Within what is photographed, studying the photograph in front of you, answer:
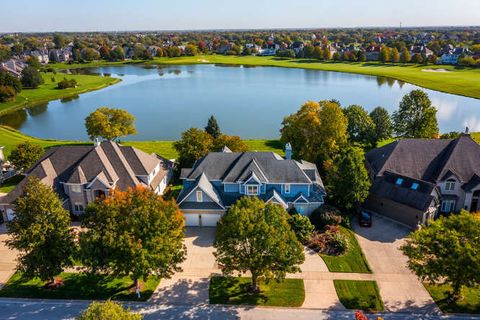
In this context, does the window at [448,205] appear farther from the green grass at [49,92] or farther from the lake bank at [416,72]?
the green grass at [49,92]

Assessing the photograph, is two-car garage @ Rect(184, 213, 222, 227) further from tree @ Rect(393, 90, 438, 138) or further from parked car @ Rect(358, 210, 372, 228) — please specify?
tree @ Rect(393, 90, 438, 138)

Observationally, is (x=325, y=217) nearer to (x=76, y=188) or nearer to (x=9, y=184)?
(x=76, y=188)

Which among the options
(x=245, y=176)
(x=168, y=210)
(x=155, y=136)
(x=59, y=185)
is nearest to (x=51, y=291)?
(x=168, y=210)

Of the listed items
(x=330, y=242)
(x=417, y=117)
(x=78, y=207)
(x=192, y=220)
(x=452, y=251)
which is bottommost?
(x=330, y=242)

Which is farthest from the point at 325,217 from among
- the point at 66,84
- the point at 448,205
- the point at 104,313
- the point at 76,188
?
the point at 66,84

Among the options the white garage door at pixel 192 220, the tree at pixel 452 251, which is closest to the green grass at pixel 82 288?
the white garage door at pixel 192 220

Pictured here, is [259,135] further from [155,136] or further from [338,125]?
[338,125]
